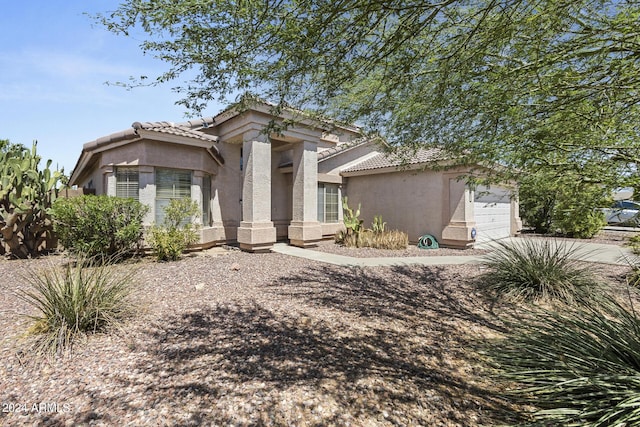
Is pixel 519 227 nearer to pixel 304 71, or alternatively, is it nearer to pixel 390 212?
pixel 390 212

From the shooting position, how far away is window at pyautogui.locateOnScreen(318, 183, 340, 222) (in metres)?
14.2

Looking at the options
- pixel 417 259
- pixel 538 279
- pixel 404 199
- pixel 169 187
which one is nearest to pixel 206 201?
pixel 169 187

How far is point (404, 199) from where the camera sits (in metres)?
13.6

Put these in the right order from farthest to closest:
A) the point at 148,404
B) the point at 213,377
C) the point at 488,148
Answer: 1. the point at 488,148
2. the point at 213,377
3. the point at 148,404

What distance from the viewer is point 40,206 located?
953 centimetres

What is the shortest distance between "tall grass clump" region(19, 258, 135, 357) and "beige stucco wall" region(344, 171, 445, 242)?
10.5 metres

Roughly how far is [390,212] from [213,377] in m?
11.9

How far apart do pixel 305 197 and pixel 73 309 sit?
28.3ft

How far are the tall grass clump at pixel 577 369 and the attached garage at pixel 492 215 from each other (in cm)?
986

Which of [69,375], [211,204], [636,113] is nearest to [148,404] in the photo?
[69,375]

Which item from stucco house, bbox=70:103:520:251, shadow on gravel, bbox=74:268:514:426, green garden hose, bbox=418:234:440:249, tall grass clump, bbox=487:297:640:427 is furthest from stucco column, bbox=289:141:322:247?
tall grass clump, bbox=487:297:640:427

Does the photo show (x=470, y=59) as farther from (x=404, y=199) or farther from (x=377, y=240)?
(x=404, y=199)

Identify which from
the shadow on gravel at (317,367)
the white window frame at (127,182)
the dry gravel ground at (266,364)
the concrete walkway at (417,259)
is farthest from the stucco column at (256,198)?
the shadow on gravel at (317,367)

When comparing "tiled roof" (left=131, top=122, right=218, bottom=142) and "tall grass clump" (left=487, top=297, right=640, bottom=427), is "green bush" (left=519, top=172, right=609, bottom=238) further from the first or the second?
"tiled roof" (left=131, top=122, right=218, bottom=142)
